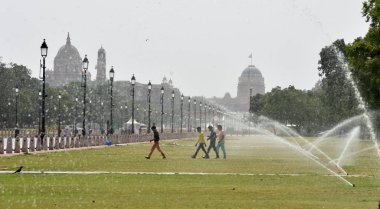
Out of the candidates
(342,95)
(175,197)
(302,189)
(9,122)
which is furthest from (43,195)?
(9,122)

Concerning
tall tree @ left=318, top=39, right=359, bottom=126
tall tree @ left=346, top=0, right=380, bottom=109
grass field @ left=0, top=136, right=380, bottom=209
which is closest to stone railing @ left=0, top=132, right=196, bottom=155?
grass field @ left=0, top=136, right=380, bottom=209

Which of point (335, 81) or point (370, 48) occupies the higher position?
point (335, 81)

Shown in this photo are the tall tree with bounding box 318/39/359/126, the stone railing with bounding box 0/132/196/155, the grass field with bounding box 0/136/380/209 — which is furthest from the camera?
the tall tree with bounding box 318/39/359/126

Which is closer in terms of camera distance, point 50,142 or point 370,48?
point 370,48

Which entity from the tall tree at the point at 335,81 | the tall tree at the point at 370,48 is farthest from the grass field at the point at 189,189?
the tall tree at the point at 335,81

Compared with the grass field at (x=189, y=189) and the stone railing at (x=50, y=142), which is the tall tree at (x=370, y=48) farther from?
the stone railing at (x=50, y=142)

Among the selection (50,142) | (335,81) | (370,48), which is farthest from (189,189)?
(335,81)

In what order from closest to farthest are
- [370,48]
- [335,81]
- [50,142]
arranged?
[370,48]
[50,142]
[335,81]

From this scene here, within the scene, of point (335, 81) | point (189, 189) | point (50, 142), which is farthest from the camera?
point (335, 81)

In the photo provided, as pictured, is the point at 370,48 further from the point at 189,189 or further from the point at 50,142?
the point at 189,189

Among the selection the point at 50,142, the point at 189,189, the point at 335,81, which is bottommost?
the point at 189,189

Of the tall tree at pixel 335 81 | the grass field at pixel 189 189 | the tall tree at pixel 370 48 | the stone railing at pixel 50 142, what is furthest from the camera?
the tall tree at pixel 335 81

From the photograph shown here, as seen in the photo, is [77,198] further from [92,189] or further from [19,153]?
[19,153]

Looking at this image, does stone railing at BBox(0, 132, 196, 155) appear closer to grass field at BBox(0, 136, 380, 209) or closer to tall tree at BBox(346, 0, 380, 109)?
grass field at BBox(0, 136, 380, 209)
